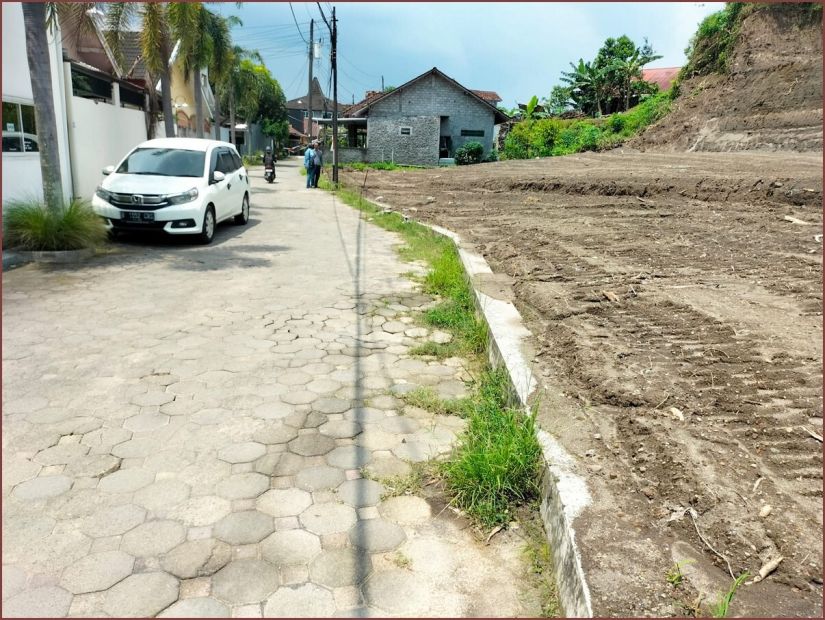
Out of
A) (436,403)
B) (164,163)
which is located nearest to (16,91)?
(164,163)

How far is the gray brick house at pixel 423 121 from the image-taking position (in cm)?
3888

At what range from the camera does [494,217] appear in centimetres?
1315

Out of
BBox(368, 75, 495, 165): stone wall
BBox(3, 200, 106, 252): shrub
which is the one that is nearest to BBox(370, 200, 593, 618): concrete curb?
BBox(3, 200, 106, 252): shrub

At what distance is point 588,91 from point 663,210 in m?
37.8

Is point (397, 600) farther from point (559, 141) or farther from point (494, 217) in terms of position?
point (559, 141)

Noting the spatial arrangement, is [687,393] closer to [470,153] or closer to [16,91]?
[16,91]

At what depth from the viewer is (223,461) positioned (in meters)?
3.49

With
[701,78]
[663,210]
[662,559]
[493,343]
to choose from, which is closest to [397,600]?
[662,559]

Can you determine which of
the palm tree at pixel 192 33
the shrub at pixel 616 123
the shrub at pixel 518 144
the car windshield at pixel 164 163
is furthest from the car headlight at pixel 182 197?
the shrub at pixel 518 144

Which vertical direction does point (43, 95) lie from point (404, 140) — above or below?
below

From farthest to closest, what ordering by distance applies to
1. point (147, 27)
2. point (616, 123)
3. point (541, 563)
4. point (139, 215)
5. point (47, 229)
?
A: point (616, 123), point (147, 27), point (139, 215), point (47, 229), point (541, 563)

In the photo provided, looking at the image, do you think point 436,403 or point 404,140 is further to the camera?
point 404,140

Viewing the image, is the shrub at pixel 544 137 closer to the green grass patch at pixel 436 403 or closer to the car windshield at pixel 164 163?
the car windshield at pixel 164 163

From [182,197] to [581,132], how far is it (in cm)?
3026
